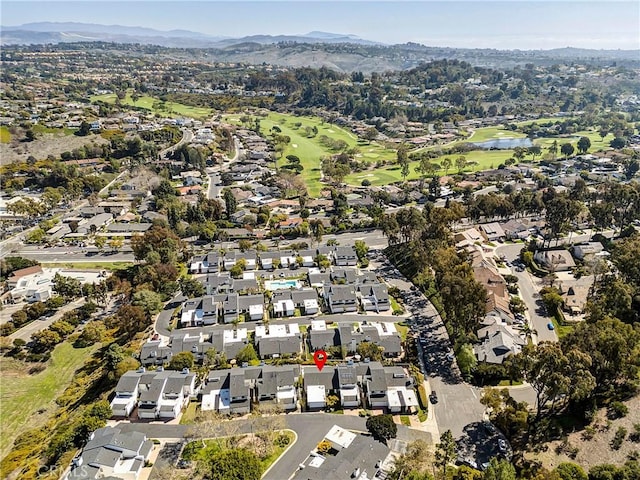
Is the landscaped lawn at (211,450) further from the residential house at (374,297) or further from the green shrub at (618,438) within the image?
the green shrub at (618,438)

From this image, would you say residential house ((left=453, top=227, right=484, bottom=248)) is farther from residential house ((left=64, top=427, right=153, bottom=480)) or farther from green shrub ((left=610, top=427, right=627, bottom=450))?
residential house ((left=64, top=427, right=153, bottom=480))

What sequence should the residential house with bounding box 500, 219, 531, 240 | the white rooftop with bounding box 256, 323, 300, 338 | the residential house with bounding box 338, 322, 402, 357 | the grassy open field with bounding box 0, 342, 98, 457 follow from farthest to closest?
the residential house with bounding box 500, 219, 531, 240, the white rooftop with bounding box 256, 323, 300, 338, the residential house with bounding box 338, 322, 402, 357, the grassy open field with bounding box 0, 342, 98, 457

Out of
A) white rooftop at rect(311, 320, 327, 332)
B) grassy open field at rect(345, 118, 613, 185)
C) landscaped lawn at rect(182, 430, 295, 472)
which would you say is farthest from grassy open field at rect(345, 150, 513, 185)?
landscaped lawn at rect(182, 430, 295, 472)

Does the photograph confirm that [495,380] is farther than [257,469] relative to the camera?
Yes

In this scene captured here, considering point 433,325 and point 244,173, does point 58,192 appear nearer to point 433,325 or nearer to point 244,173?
point 244,173

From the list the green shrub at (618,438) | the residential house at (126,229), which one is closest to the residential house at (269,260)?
the residential house at (126,229)

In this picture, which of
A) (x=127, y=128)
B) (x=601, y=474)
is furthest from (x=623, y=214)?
(x=127, y=128)
